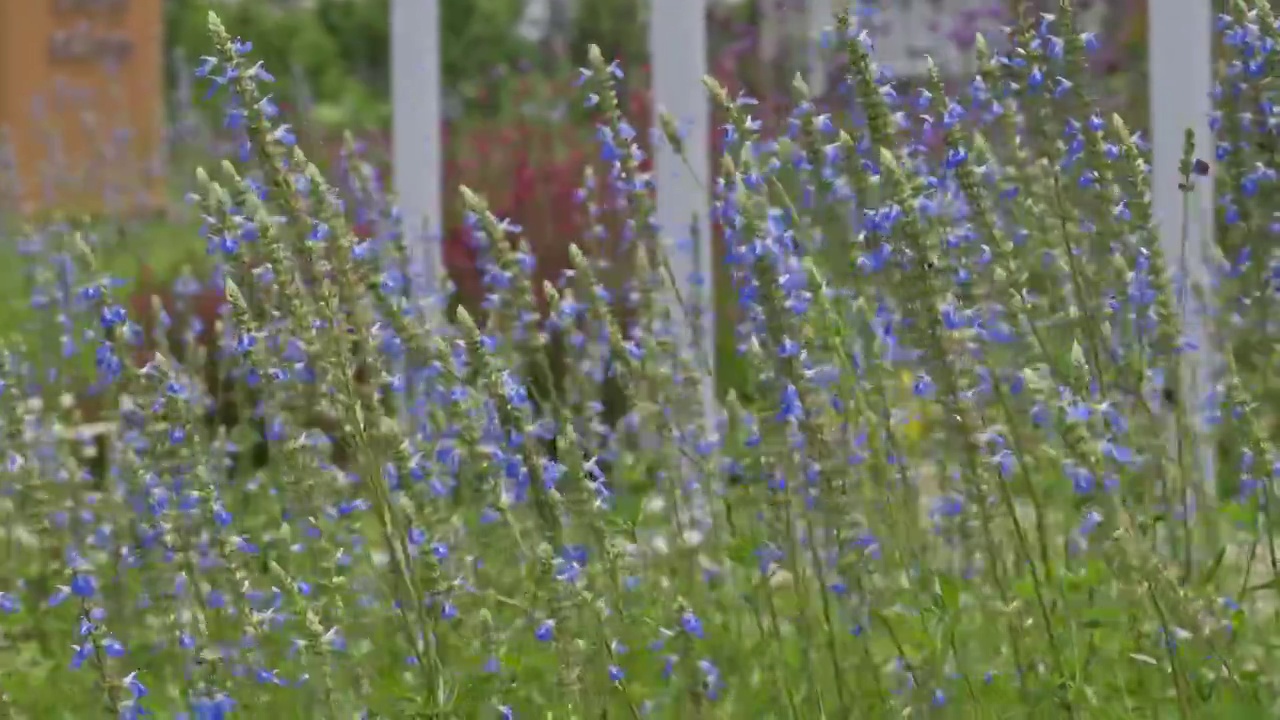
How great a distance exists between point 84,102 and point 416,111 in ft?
16.4

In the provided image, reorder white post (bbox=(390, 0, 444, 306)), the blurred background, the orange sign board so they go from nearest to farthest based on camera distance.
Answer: white post (bbox=(390, 0, 444, 306)) < the blurred background < the orange sign board

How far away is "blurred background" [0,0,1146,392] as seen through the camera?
202 inches

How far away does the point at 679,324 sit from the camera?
10.9ft

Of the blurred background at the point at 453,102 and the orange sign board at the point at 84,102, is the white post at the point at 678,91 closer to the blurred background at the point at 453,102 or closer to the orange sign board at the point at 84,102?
the blurred background at the point at 453,102

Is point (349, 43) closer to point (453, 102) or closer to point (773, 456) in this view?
point (453, 102)

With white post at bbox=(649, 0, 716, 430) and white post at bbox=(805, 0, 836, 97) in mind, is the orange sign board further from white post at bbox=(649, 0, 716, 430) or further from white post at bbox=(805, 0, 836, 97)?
white post at bbox=(649, 0, 716, 430)

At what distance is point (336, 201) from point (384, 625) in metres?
0.85

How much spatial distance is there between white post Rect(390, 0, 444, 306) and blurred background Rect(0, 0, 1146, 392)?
0.68 feet

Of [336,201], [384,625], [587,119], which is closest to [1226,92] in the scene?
[336,201]

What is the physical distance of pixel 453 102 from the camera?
33.1 feet

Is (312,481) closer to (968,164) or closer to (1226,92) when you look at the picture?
(968,164)

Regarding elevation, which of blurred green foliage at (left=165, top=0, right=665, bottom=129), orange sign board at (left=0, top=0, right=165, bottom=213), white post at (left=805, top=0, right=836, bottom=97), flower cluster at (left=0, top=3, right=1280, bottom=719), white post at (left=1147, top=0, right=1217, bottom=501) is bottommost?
flower cluster at (left=0, top=3, right=1280, bottom=719)

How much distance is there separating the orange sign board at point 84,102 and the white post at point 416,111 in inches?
118

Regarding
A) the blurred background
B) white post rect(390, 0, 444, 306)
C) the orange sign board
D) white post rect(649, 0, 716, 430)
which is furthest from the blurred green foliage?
white post rect(649, 0, 716, 430)
